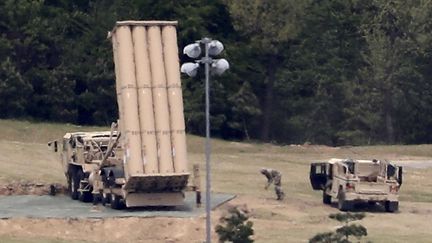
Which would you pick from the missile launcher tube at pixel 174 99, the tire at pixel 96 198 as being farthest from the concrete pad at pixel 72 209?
the missile launcher tube at pixel 174 99

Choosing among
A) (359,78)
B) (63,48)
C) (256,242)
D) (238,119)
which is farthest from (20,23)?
(256,242)

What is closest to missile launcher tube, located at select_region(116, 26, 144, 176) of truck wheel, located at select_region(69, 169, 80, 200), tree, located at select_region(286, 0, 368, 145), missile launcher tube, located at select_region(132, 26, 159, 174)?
→ missile launcher tube, located at select_region(132, 26, 159, 174)

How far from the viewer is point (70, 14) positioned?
82938mm

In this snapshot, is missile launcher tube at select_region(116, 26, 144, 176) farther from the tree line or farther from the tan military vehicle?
the tree line

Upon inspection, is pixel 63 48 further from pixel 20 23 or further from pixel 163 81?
pixel 163 81

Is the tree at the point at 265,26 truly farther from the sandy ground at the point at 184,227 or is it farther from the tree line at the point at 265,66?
the sandy ground at the point at 184,227

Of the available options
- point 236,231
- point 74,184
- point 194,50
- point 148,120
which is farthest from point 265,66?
point 194,50

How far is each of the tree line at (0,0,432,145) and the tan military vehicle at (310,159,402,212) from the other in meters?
31.1

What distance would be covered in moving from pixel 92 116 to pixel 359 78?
580 inches

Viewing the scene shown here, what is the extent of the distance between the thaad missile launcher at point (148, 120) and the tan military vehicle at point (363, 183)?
18.1 ft

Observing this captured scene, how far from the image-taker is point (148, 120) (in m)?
43.9

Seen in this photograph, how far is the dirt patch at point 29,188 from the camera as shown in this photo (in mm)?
49375

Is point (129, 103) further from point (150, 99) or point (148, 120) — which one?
point (148, 120)

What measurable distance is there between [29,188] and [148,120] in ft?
24.8
